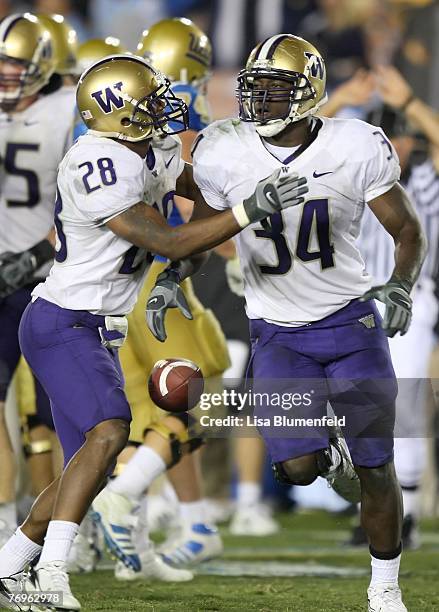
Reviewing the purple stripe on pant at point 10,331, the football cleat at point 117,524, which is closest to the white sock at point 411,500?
the football cleat at point 117,524

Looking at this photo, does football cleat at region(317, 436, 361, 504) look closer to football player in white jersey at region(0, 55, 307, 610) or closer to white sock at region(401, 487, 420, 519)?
football player in white jersey at region(0, 55, 307, 610)

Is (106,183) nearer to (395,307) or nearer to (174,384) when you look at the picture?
(174,384)

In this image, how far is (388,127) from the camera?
247 inches

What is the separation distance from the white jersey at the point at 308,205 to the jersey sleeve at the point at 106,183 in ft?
1.04

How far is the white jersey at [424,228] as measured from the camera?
6.12 m

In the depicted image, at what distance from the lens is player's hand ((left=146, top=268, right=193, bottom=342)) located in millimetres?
4004

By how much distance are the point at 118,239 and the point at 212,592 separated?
131 centimetres

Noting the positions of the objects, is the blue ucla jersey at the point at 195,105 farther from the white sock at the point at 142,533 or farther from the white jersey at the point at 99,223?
the white sock at the point at 142,533

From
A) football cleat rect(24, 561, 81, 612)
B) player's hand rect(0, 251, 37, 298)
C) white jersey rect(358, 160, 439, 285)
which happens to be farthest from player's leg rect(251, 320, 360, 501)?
white jersey rect(358, 160, 439, 285)

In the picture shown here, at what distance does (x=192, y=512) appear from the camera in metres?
5.32

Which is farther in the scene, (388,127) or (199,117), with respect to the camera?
(388,127)

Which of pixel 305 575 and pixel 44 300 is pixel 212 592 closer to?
pixel 305 575

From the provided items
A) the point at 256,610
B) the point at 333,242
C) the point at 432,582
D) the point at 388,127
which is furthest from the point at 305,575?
the point at 388,127

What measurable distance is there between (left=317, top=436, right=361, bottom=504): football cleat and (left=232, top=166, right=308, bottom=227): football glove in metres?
0.73
